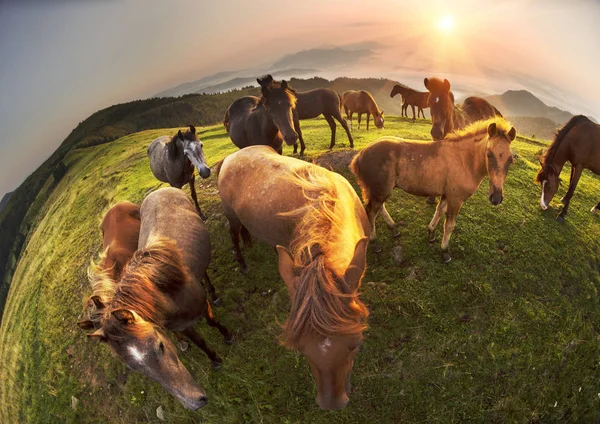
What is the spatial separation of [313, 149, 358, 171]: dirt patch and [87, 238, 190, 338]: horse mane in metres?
5.31

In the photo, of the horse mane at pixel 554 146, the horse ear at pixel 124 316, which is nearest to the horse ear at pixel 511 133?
the horse mane at pixel 554 146

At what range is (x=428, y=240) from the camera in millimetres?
5902

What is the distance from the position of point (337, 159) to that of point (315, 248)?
20.4ft

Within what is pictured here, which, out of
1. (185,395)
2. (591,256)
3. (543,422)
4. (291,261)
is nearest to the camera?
(291,261)

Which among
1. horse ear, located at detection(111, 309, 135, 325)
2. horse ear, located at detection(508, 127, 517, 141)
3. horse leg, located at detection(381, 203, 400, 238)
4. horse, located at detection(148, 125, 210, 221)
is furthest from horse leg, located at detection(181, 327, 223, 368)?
horse ear, located at detection(508, 127, 517, 141)

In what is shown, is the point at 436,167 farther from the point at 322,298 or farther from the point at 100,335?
the point at 100,335

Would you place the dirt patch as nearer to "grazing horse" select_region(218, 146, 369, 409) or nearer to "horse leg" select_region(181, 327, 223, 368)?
"grazing horse" select_region(218, 146, 369, 409)

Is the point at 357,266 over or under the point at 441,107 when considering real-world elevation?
over

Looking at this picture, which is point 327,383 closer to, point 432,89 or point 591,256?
point 591,256

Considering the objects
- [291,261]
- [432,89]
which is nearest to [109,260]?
[291,261]

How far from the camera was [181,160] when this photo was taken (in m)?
7.20

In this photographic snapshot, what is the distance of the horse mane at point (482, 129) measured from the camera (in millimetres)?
4156

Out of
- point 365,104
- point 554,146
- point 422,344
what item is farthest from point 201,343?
point 365,104

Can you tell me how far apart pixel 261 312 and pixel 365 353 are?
208 cm
